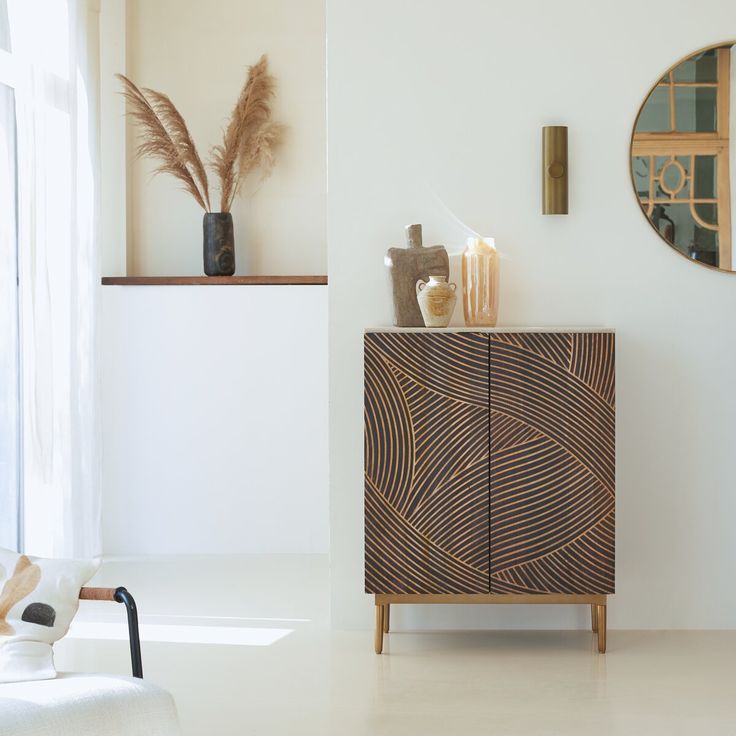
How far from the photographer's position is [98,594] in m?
2.11

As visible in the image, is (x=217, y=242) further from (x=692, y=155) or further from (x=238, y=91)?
(x=692, y=155)

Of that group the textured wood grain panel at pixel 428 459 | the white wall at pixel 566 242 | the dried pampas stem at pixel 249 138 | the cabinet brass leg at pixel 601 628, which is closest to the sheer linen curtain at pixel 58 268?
the dried pampas stem at pixel 249 138

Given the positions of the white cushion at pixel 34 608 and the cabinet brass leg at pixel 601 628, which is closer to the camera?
the white cushion at pixel 34 608

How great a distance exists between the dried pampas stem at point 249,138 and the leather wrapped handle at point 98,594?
2852 mm

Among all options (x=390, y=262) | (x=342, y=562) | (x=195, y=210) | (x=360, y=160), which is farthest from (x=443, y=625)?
(x=195, y=210)

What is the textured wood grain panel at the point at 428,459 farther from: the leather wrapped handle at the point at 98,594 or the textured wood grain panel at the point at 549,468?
the leather wrapped handle at the point at 98,594

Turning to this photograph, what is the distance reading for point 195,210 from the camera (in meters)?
4.88

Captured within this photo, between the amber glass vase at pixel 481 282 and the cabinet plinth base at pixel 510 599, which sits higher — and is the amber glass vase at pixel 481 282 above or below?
above

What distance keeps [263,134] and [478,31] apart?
1648 mm

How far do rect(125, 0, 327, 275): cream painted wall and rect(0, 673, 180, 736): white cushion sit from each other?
3171mm

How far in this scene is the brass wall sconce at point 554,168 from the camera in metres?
3.37

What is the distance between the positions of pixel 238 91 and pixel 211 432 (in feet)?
5.69

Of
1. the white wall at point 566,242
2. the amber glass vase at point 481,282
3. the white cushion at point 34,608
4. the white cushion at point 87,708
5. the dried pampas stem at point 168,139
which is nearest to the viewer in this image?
the white cushion at point 87,708

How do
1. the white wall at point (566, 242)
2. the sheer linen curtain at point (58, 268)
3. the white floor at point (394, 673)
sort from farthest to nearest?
the sheer linen curtain at point (58, 268)
the white wall at point (566, 242)
the white floor at point (394, 673)
